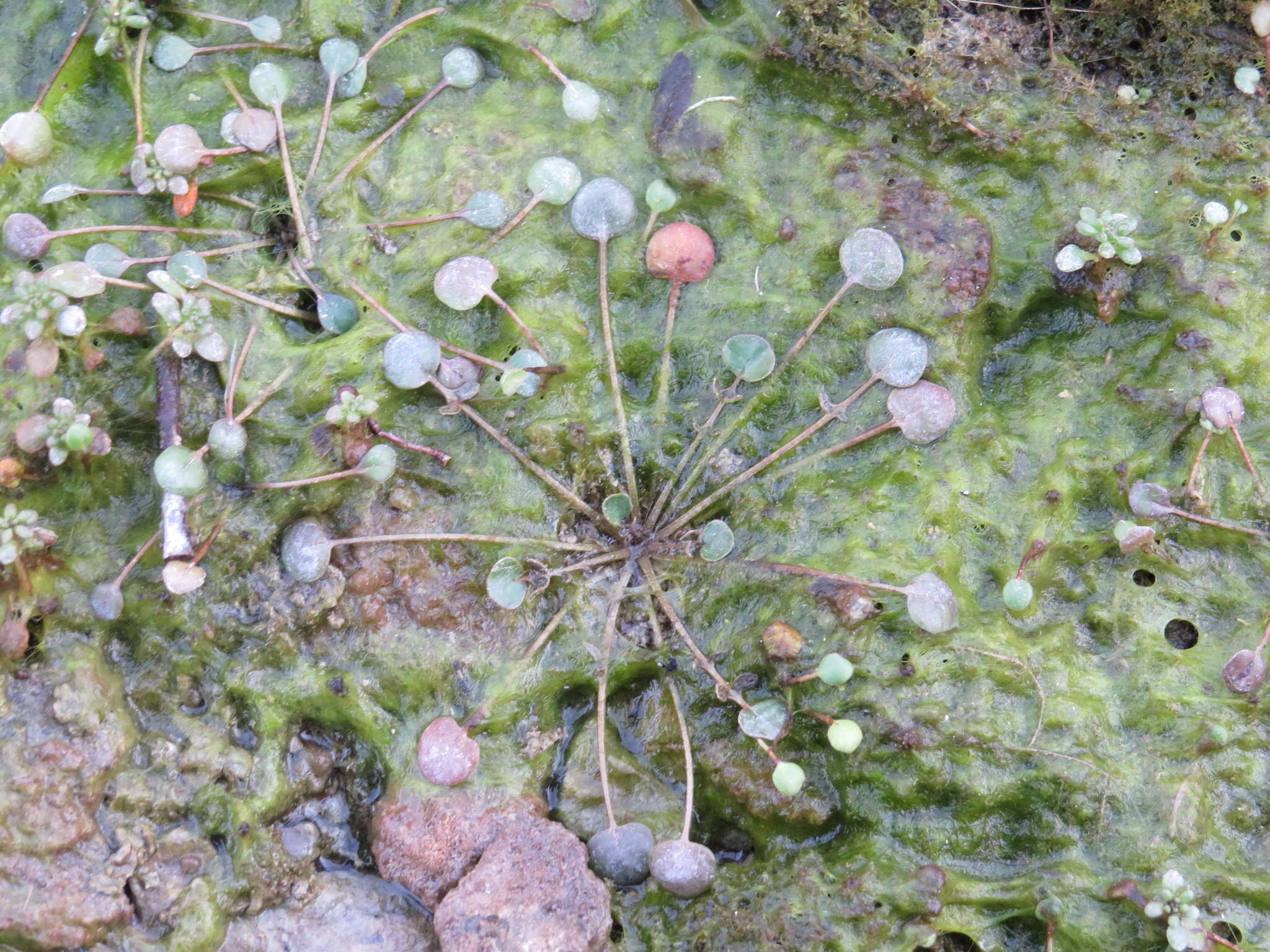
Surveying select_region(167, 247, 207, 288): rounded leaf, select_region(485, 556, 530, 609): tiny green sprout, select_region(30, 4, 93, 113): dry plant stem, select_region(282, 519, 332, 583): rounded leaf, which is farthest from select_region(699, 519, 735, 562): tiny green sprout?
select_region(30, 4, 93, 113): dry plant stem

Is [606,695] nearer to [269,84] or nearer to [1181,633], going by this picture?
[1181,633]

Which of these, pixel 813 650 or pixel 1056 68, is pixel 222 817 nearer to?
pixel 813 650

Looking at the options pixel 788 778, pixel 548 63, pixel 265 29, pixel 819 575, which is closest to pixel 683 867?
pixel 788 778

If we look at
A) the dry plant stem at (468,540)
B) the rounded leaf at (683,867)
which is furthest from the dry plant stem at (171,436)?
the rounded leaf at (683,867)

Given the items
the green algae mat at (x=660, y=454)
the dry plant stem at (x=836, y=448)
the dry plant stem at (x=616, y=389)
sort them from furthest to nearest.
→ the dry plant stem at (x=616, y=389)
the dry plant stem at (x=836, y=448)
the green algae mat at (x=660, y=454)

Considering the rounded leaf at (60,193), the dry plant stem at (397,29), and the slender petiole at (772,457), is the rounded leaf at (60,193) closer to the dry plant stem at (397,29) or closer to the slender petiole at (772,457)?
the dry plant stem at (397,29)
